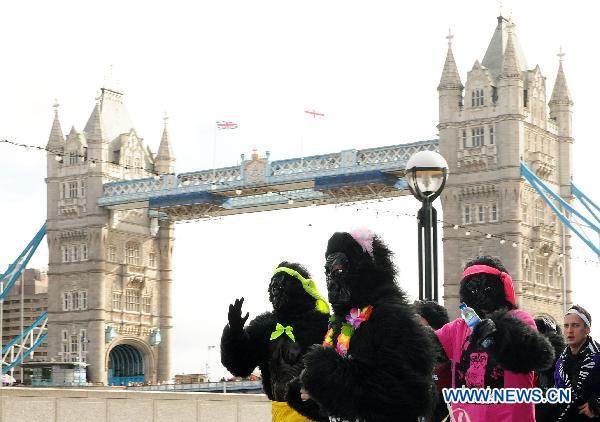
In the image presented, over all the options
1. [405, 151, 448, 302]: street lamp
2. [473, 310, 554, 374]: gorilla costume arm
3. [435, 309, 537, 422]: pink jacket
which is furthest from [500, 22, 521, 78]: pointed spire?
[473, 310, 554, 374]: gorilla costume arm

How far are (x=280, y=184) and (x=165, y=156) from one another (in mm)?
16801

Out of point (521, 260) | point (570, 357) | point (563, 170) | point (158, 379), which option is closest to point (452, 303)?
point (521, 260)

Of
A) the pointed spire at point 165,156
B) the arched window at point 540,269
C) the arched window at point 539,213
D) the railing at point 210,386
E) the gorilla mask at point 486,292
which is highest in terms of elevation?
the pointed spire at point 165,156

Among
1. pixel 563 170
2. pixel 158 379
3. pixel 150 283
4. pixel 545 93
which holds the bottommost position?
pixel 158 379

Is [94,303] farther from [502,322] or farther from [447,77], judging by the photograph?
[502,322]

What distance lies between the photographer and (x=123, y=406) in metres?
13.0

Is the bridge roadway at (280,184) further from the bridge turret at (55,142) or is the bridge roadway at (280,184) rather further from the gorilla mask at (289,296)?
the gorilla mask at (289,296)

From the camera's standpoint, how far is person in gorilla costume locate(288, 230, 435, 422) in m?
4.89

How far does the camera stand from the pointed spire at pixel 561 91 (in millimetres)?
58156

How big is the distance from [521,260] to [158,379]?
22733 millimetres

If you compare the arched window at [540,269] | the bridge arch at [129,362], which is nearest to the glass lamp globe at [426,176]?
the arched window at [540,269]

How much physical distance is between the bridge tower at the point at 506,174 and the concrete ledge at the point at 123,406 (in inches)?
1521

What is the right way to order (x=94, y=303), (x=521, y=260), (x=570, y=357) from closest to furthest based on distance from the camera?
(x=570, y=357), (x=521, y=260), (x=94, y=303)

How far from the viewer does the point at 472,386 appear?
5.59 metres
